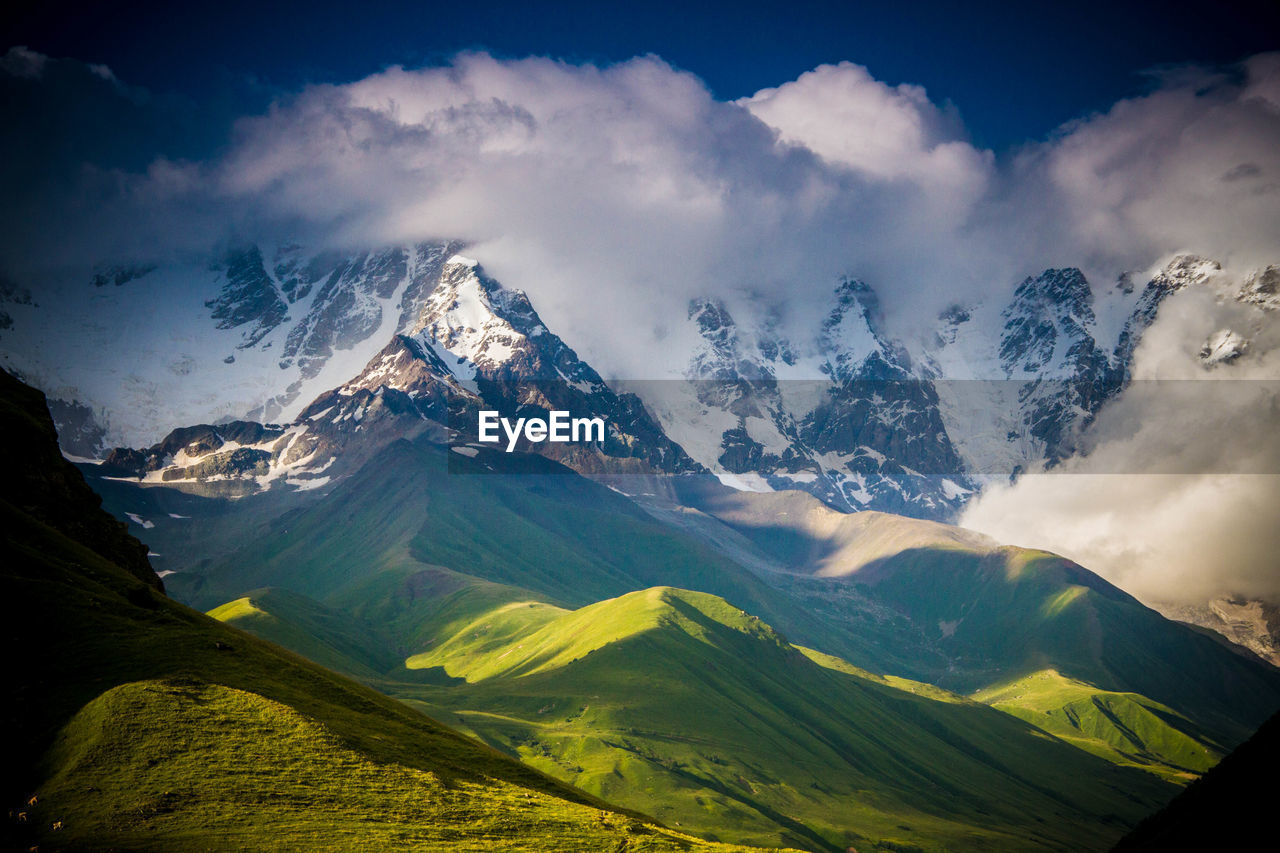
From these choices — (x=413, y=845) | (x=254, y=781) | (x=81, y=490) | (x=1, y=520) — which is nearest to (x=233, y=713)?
(x=254, y=781)

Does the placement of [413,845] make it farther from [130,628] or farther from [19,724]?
[130,628]

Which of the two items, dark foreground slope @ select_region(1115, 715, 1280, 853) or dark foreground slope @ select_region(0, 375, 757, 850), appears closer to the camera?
dark foreground slope @ select_region(1115, 715, 1280, 853)

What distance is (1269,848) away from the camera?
7625 centimetres

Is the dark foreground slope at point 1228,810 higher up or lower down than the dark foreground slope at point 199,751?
higher up

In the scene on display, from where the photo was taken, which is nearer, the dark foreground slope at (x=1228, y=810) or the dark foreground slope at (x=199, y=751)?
the dark foreground slope at (x=1228, y=810)

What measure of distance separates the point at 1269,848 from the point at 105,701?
96478 millimetres

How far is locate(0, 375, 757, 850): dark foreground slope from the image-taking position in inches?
3263

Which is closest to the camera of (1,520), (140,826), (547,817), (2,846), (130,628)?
(2,846)

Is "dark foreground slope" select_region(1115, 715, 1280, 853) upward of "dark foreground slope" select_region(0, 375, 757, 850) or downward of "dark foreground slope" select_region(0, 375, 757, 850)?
upward

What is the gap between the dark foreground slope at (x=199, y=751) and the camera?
8288 cm

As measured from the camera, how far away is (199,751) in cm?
9250

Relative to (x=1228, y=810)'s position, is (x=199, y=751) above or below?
below

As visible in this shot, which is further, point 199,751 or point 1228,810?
point 199,751

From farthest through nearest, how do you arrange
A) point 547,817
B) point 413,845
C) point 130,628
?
point 130,628
point 547,817
point 413,845
